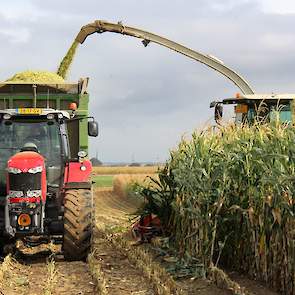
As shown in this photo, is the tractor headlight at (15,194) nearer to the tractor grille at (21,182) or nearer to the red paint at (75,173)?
the tractor grille at (21,182)

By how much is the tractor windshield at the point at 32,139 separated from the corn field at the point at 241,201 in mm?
1673

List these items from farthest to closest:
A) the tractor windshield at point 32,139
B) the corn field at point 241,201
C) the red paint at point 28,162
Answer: the tractor windshield at point 32,139, the red paint at point 28,162, the corn field at point 241,201

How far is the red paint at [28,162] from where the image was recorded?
8320 mm

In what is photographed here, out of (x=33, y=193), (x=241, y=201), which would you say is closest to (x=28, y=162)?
(x=33, y=193)

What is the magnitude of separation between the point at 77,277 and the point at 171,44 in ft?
29.2

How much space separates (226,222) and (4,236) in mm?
3078

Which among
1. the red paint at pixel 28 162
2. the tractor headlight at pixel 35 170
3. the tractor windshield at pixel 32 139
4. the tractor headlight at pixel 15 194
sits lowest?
Answer: the tractor headlight at pixel 15 194

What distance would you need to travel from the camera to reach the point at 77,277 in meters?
7.81

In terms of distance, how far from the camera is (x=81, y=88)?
11047mm

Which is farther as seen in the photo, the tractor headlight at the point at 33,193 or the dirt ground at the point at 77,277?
the tractor headlight at the point at 33,193

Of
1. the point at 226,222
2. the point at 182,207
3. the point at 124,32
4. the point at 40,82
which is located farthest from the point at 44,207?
the point at 124,32

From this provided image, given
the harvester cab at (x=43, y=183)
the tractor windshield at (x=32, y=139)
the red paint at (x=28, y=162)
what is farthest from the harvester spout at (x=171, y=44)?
the red paint at (x=28, y=162)

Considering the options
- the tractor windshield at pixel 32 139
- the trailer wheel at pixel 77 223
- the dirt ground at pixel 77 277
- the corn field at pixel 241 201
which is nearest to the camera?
the corn field at pixel 241 201

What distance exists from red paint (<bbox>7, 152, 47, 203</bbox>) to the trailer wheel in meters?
0.35
